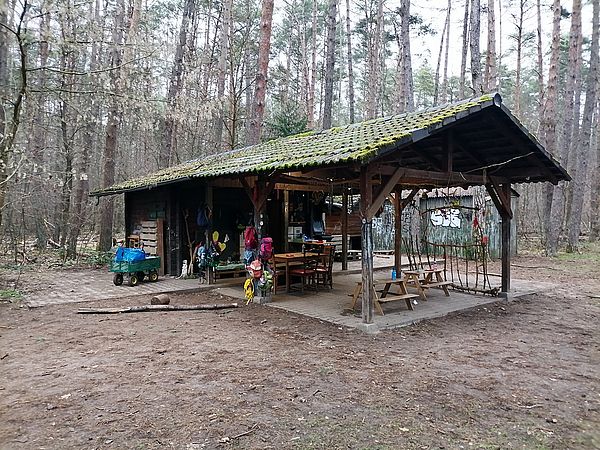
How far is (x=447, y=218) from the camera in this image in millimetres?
15898

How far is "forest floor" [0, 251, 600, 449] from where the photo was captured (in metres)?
3.11

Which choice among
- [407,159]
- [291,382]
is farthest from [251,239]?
[291,382]

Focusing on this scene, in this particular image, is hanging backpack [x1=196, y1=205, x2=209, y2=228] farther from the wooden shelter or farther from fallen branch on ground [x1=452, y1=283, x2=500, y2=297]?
fallen branch on ground [x1=452, y1=283, x2=500, y2=297]

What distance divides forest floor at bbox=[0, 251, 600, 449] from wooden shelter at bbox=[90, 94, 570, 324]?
1.40 m

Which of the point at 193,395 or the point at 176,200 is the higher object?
the point at 176,200

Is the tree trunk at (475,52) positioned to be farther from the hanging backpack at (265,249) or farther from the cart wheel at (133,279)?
the cart wheel at (133,279)

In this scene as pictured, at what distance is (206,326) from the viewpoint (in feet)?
20.2

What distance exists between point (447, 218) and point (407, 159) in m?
8.71

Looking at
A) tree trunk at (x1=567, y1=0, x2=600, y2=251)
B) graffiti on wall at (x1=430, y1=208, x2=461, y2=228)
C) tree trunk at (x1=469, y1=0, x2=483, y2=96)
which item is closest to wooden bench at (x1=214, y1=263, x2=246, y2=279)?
tree trunk at (x1=469, y1=0, x2=483, y2=96)

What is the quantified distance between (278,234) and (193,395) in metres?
7.33

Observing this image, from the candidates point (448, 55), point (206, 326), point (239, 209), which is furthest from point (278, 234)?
point (448, 55)

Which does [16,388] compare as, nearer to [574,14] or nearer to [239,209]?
[239,209]

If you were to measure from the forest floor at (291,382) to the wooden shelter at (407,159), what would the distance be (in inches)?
55.2

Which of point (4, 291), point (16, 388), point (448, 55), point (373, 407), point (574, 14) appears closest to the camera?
point (373, 407)
